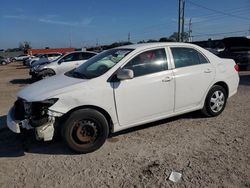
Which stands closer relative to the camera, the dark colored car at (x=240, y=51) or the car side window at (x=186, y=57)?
the car side window at (x=186, y=57)

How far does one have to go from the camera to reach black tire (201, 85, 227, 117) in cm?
598

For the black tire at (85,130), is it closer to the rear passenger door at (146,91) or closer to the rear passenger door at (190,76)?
the rear passenger door at (146,91)

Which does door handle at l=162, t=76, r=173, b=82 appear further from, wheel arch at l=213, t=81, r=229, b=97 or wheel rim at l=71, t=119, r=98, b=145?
wheel rim at l=71, t=119, r=98, b=145

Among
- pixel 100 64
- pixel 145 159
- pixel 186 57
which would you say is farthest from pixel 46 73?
pixel 145 159

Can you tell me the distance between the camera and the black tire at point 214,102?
5.98 m

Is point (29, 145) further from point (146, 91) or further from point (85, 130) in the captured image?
point (146, 91)

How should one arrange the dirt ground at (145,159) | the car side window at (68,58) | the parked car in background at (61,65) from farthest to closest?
the car side window at (68,58)
the parked car in background at (61,65)
the dirt ground at (145,159)

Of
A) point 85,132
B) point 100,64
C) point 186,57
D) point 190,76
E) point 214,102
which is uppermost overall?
point 186,57

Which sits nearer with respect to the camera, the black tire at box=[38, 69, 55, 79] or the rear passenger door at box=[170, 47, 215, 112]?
the rear passenger door at box=[170, 47, 215, 112]

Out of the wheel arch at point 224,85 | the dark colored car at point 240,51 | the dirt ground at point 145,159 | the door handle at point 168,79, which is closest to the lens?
the dirt ground at point 145,159

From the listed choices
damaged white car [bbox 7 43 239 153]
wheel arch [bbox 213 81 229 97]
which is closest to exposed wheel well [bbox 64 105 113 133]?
damaged white car [bbox 7 43 239 153]

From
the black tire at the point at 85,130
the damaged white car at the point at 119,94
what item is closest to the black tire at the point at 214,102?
the damaged white car at the point at 119,94

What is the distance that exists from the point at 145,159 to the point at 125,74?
137cm

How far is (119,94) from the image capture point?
4.77 meters
